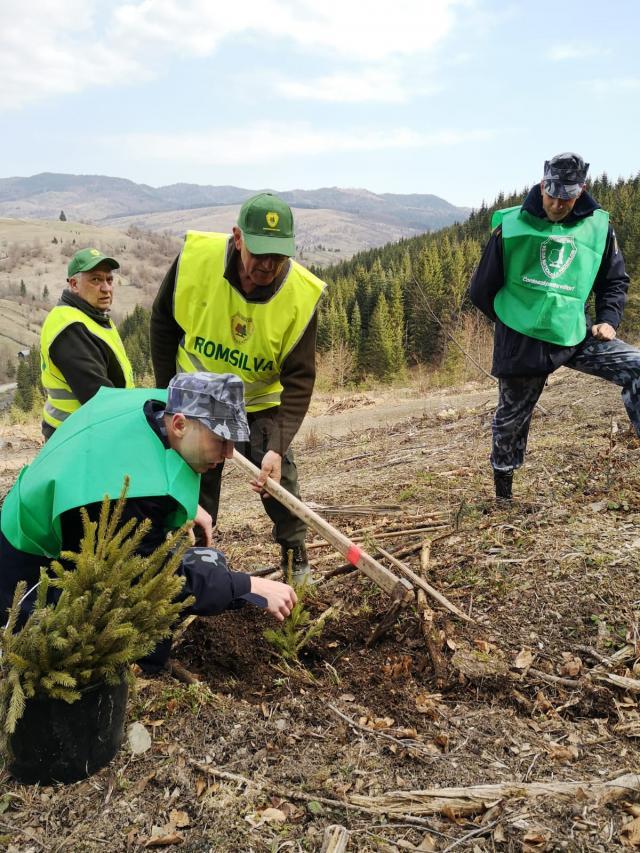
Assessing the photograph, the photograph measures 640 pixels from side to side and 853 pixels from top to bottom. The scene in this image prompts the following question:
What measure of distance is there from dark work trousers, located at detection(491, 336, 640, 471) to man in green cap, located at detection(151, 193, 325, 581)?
1.56 metres

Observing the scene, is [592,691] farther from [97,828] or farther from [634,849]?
[97,828]

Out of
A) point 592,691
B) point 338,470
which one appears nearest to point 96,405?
point 592,691

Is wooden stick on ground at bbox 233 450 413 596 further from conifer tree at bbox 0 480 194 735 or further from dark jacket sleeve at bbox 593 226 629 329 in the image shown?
dark jacket sleeve at bbox 593 226 629 329

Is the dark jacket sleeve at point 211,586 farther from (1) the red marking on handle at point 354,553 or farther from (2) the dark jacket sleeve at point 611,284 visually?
(2) the dark jacket sleeve at point 611,284

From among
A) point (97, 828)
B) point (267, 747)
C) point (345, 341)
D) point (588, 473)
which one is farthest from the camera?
point (345, 341)

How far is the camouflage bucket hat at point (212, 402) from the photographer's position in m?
2.22

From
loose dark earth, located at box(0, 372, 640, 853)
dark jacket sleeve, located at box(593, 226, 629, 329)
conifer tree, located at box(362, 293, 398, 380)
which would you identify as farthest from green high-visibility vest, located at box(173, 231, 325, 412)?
conifer tree, located at box(362, 293, 398, 380)

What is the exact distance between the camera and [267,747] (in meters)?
2.34

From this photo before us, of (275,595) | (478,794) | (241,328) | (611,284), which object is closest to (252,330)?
(241,328)

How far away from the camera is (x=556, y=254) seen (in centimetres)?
390

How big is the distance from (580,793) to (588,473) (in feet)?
10.9

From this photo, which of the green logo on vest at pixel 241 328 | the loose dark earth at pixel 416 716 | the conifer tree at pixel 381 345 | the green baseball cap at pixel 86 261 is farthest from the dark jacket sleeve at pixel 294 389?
the conifer tree at pixel 381 345

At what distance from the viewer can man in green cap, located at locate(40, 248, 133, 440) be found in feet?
12.5

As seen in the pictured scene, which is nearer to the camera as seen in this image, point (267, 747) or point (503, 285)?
point (267, 747)
